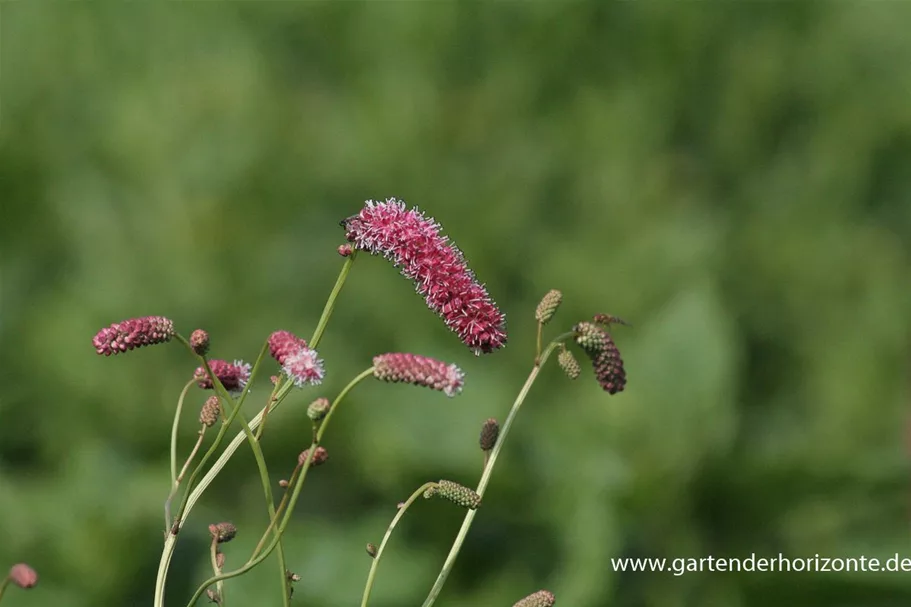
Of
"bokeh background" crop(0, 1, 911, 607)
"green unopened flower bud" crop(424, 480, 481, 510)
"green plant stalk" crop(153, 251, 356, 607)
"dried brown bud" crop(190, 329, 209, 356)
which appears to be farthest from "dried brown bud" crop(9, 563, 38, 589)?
"bokeh background" crop(0, 1, 911, 607)

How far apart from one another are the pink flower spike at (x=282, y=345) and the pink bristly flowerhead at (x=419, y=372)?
73 millimetres

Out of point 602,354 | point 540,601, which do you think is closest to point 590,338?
point 602,354

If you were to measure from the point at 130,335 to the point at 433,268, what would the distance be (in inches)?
10.2

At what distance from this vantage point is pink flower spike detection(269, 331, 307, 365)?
41.1 inches

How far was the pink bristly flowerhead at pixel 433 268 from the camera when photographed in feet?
3.42

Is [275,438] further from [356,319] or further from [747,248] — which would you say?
[747,248]

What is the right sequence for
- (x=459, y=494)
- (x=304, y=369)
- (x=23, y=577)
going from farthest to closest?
(x=459, y=494)
(x=304, y=369)
(x=23, y=577)

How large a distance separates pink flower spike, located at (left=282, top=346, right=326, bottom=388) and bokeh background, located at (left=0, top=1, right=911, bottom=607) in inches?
46.9

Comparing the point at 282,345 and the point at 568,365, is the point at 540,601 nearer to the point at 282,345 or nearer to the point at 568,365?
the point at 568,365

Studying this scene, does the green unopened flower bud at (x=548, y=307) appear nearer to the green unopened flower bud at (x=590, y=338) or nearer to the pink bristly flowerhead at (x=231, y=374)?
the green unopened flower bud at (x=590, y=338)

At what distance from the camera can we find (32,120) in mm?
3955

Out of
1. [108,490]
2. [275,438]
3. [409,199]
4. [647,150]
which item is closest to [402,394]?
[275,438]

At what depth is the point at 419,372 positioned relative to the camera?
102 cm

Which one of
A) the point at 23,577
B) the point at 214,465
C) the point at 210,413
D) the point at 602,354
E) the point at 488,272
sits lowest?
the point at 23,577
